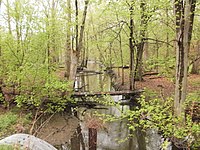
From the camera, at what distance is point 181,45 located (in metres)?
6.40

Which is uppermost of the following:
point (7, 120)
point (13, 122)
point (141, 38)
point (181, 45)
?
point (141, 38)

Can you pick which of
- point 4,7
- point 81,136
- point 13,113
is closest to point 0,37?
point 4,7

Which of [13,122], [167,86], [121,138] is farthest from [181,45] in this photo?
[167,86]

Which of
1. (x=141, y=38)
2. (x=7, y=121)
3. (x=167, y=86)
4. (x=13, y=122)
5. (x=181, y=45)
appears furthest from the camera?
(x=167, y=86)

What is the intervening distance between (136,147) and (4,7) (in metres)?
8.58

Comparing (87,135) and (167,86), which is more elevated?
(167,86)

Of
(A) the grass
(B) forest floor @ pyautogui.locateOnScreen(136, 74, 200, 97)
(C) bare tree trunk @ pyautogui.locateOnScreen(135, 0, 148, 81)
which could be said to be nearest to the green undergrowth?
(A) the grass

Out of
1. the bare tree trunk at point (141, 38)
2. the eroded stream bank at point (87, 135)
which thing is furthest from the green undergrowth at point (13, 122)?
the bare tree trunk at point (141, 38)

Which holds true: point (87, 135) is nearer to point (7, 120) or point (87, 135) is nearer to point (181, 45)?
point (7, 120)

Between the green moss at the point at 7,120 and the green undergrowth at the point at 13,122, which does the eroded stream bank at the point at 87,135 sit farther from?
the green moss at the point at 7,120

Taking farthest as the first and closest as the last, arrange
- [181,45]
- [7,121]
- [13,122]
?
[13,122] < [7,121] < [181,45]

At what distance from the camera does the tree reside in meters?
6.26

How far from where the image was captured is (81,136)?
368 inches

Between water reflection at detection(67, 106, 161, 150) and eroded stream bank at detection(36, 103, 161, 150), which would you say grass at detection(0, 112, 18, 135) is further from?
water reflection at detection(67, 106, 161, 150)
